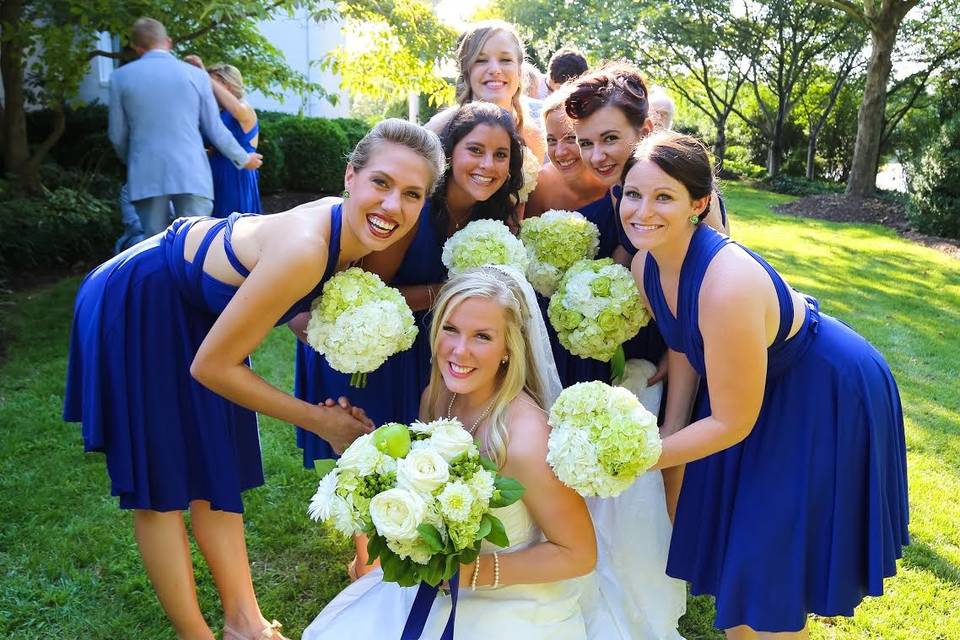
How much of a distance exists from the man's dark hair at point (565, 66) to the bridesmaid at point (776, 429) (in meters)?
3.32

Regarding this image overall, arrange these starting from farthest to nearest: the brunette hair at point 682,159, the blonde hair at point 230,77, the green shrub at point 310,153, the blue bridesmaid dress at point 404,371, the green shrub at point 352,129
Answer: the green shrub at point 352,129 → the green shrub at point 310,153 → the blonde hair at point 230,77 → the blue bridesmaid dress at point 404,371 → the brunette hair at point 682,159

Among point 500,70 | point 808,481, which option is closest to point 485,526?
point 808,481

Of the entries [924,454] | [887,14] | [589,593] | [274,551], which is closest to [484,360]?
[589,593]

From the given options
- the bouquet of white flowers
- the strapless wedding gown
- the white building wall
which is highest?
the white building wall

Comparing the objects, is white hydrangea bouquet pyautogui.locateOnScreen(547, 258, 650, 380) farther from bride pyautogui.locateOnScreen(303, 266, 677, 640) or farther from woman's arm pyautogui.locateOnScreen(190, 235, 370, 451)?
woman's arm pyautogui.locateOnScreen(190, 235, 370, 451)

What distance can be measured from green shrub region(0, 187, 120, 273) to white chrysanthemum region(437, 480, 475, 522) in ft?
24.5

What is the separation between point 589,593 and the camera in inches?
120

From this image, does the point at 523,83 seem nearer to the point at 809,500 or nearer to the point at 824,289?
the point at 809,500

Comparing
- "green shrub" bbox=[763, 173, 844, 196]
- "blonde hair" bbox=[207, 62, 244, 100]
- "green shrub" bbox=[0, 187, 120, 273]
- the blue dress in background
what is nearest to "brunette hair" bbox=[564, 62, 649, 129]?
the blue dress in background

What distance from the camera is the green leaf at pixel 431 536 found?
2.15 m

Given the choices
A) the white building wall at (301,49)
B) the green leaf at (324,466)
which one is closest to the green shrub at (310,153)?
the white building wall at (301,49)

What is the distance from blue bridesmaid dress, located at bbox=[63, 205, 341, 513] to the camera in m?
2.90

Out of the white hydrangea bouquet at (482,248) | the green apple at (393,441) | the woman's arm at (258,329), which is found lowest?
the green apple at (393,441)

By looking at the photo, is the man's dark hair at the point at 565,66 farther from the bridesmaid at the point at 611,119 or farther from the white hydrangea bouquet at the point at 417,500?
the white hydrangea bouquet at the point at 417,500
